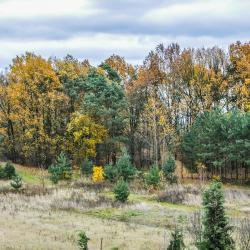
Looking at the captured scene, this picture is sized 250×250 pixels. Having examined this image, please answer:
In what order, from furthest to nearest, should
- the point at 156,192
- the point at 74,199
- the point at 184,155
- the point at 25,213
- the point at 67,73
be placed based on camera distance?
the point at 67,73 < the point at 184,155 < the point at 156,192 < the point at 74,199 < the point at 25,213

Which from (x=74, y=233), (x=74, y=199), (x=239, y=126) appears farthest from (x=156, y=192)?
(x=74, y=233)

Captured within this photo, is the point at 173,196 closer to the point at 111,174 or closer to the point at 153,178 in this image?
the point at 153,178

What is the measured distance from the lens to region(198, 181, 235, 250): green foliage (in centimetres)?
1670

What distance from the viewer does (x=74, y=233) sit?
2617 cm

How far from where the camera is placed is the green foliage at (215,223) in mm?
16703

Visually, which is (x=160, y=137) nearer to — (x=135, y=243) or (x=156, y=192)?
(x=156, y=192)

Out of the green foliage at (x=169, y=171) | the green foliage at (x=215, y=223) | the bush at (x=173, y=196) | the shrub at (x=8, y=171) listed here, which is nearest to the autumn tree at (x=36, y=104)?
the shrub at (x=8, y=171)

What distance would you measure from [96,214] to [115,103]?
25173 mm

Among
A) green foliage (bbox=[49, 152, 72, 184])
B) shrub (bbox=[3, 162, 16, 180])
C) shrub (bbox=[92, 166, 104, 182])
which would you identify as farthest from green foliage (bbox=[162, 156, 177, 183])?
shrub (bbox=[3, 162, 16, 180])

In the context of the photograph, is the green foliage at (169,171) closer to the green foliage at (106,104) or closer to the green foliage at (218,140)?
the green foliage at (218,140)

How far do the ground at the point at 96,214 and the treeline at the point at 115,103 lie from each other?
10.7m

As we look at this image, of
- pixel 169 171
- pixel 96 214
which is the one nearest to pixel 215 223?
pixel 96 214

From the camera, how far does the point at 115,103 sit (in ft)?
190

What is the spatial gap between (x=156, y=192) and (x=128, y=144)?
843 inches
